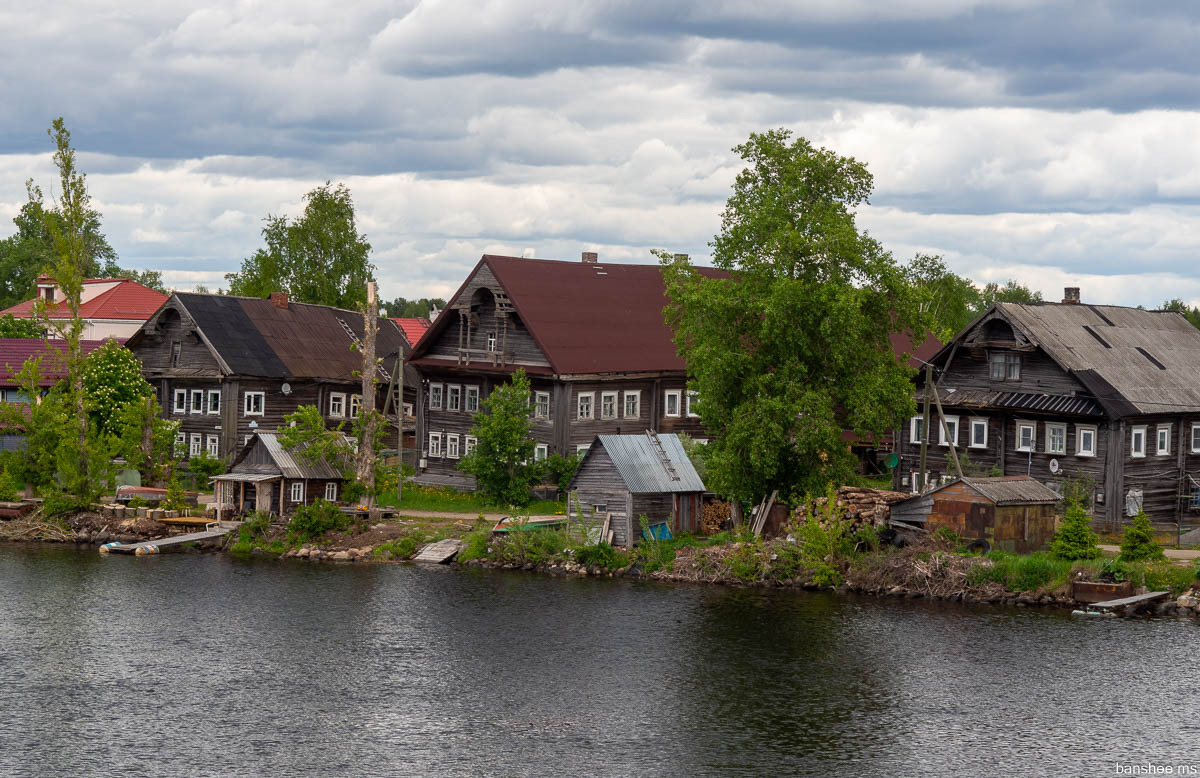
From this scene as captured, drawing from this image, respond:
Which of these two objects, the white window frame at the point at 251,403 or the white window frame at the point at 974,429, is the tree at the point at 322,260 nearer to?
the white window frame at the point at 251,403

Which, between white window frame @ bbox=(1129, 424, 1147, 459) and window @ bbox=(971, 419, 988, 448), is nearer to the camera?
white window frame @ bbox=(1129, 424, 1147, 459)

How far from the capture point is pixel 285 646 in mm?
39031

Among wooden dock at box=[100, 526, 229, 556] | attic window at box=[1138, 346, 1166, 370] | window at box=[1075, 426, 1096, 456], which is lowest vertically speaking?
wooden dock at box=[100, 526, 229, 556]

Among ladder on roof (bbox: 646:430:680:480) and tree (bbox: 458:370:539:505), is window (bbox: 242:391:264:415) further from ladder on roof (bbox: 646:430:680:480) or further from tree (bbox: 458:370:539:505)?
ladder on roof (bbox: 646:430:680:480)

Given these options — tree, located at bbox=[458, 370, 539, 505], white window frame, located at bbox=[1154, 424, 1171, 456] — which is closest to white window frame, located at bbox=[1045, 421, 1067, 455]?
white window frame, located at bbox=[1154, 424, 1171, 456]

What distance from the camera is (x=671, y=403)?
66125 mm

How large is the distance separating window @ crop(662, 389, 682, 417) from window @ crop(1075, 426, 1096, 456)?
19682 millimetres

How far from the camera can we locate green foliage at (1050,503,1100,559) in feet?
145

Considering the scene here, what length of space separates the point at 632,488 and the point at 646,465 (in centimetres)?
181

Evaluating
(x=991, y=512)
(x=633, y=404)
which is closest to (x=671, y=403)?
(x=633, y=404)

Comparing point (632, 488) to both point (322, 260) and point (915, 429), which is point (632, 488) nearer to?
point (915, 429)

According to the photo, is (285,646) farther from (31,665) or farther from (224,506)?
(224,506)

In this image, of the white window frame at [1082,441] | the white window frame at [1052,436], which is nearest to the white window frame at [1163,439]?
the white window frame at [1082,441]

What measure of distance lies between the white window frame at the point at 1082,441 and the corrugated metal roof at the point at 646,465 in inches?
578
